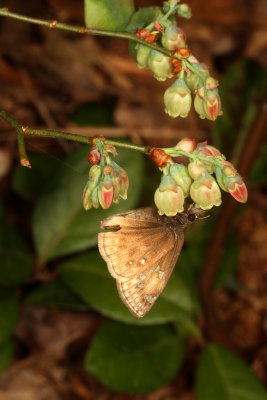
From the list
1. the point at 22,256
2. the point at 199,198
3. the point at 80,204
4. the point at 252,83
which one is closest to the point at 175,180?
the point at 199,198

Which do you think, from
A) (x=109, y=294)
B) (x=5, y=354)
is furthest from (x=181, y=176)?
(x=5, y=354)

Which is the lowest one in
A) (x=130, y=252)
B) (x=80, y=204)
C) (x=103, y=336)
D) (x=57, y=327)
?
(x=57, y=327)

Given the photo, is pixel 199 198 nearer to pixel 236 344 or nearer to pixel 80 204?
pixel 80 204

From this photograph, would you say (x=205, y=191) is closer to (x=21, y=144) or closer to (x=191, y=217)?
(x=191, y=217)

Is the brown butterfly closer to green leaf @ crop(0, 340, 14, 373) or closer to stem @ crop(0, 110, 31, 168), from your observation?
stem @ crop(0, 110, 31, 168)

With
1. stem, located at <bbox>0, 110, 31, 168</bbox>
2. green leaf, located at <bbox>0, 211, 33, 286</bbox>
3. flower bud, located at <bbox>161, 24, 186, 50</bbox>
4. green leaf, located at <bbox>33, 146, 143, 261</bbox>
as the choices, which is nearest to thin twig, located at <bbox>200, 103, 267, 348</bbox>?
green leaf, located at <bbox>33, 146, 143, 261</bbox>

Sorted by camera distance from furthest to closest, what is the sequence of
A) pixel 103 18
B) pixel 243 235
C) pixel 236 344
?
pixel 243 235 → pixel 236 344 → pixel 103 18
